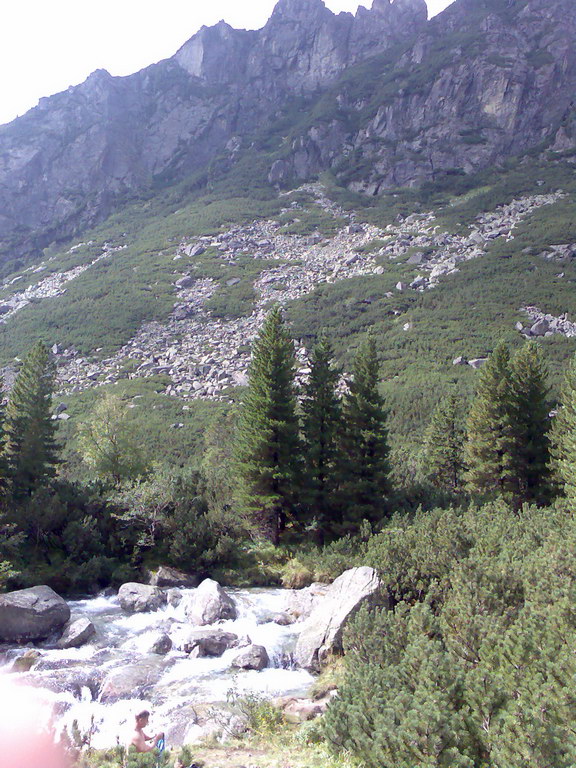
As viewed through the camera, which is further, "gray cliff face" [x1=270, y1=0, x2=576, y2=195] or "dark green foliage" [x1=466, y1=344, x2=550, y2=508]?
"gray cliff face" [x1=270, y1=0, x2=576, y2=195]

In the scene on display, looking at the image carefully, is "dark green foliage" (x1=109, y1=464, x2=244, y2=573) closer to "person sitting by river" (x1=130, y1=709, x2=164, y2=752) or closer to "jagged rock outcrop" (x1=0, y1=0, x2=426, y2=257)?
"person sitting by river" (x1=130, y1=709, x2=164, y2=752)

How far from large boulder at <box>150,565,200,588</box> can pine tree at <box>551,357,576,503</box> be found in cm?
1420

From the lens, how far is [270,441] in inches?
862

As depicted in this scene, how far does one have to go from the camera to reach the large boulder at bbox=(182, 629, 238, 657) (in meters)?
12.3

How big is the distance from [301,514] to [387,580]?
9.64 meters

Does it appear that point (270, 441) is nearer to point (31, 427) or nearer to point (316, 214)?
point (31, 427)

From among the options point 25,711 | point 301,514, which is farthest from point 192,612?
point 301,514

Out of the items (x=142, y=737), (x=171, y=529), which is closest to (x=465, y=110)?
(x=171, y=529)

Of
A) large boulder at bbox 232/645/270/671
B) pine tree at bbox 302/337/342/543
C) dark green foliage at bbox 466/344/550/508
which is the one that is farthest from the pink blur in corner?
dark green foliage at bbox 466/344/550/508

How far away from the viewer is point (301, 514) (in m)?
22.6

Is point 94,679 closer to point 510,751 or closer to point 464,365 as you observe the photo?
point 510,751

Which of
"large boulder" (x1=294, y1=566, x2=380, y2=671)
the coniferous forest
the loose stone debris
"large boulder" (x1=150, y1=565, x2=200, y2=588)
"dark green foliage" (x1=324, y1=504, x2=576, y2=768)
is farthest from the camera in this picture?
the loose stone debris

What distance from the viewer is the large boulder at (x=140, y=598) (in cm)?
1522

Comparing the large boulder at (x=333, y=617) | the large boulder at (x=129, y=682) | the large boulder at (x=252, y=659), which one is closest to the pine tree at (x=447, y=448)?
the large boulder at (x=333, y=617)
